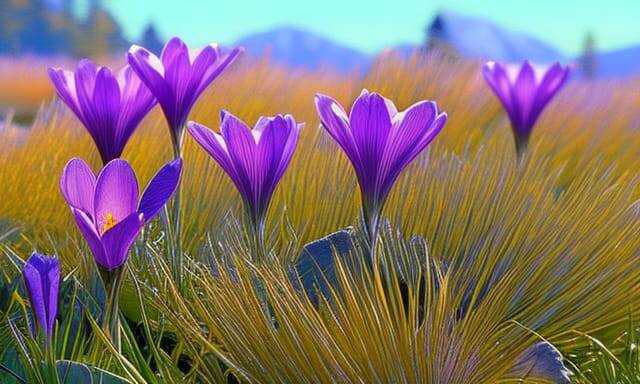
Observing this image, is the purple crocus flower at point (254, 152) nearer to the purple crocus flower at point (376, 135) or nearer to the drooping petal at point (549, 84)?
the purple crocus flower at point (376, 135)

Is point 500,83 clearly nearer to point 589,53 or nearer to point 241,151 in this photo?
point 241,151

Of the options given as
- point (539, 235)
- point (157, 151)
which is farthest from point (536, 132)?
point (539, 235)

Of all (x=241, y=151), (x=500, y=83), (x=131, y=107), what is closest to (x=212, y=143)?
(x=241, y=151)

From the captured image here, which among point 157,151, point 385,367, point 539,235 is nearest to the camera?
point 385,367

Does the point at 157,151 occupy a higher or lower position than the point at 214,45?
lower

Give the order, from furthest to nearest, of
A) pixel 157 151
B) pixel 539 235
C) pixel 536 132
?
pixel 536 132, pixel 157 151, pixel 539 235

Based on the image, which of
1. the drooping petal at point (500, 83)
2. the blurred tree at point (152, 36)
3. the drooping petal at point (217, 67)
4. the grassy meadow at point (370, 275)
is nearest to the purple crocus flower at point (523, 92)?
the drooping petal at point (500, 83)

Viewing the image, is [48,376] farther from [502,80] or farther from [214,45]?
[502,80]
